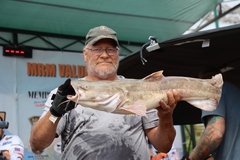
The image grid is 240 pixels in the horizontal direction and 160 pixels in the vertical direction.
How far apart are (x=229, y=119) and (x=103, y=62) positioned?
1.28m

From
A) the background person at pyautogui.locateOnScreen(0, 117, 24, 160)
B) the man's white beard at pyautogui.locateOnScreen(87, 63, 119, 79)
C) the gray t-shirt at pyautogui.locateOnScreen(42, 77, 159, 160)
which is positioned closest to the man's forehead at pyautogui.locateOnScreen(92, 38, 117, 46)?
the man's white beard at pyautogui.locateOnScreen(87, 63, 119, 79)

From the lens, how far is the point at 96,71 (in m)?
2.62

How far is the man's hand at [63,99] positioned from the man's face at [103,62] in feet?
1.70

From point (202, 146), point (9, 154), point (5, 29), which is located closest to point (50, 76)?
point (5, 29)

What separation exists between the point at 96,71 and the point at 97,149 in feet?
1.69

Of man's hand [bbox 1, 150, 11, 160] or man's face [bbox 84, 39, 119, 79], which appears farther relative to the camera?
man's hand [bbox 1, 150, 11, 160]

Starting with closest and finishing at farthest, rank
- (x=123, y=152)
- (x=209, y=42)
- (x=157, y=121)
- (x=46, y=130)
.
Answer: (x=46, y=130) < (x=123, y=152) < (x=157, y=121) < (x=209, y=42)

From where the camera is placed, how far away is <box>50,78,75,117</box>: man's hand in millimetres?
2062

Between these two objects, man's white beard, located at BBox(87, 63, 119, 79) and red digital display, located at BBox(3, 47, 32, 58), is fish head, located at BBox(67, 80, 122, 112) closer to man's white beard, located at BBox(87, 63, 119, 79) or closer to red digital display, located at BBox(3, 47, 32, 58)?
man's white beard, located at BBox(87, 63, 119, 79)

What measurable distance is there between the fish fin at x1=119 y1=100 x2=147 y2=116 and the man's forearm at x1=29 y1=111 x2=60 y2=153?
0.48 m

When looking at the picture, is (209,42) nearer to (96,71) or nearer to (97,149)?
(96,71)

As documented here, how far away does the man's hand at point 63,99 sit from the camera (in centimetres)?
206

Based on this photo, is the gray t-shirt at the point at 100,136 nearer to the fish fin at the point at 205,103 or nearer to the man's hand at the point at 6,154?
the fish fin at the point at 205,103

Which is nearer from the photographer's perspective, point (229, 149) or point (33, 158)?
point (229, 149)
